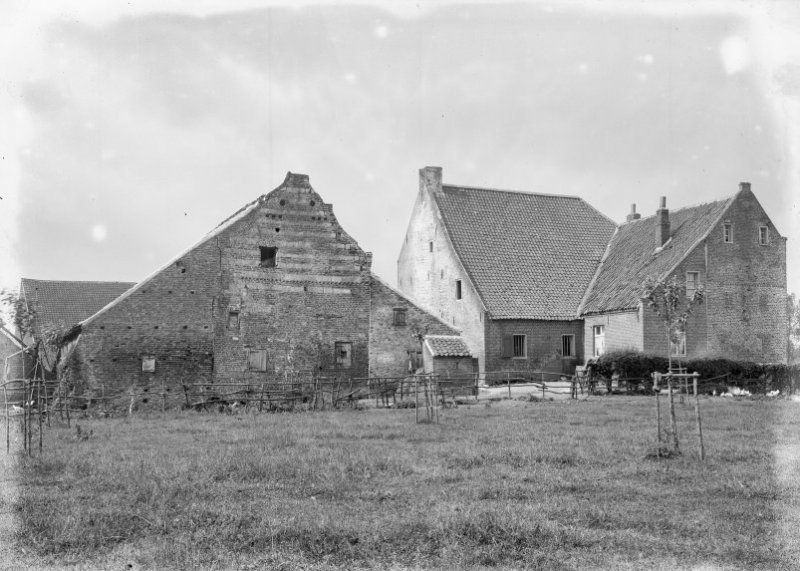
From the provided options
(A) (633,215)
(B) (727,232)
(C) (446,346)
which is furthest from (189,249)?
(A) (633,215)

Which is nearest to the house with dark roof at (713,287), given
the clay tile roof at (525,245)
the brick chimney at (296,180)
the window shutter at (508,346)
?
the clay tile roof at (525,245)

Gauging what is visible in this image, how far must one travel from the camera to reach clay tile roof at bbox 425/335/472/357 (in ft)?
107

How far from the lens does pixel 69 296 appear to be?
5156cm

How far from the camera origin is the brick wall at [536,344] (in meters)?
38.6

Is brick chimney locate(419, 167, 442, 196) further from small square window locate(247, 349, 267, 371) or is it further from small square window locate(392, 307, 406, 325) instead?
small square window locate(247, 349, 267, 371)

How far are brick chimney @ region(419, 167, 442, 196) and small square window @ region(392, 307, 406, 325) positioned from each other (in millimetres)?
12053

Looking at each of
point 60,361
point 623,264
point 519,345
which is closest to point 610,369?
point 519,345

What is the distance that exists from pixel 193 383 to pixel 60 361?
196 inches

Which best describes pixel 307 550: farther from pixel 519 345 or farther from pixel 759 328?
pixel 759 328

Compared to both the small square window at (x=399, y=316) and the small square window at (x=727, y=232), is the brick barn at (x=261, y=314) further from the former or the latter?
the small square window at (x=727, y=232)

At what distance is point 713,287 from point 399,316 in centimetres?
1508

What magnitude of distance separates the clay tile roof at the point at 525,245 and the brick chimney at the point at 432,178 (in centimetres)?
38

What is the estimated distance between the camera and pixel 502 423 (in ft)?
67.6

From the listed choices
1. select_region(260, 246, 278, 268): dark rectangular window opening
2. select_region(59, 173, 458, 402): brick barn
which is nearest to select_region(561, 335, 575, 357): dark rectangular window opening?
select_region(59, 173, 458, 402): brick barn
